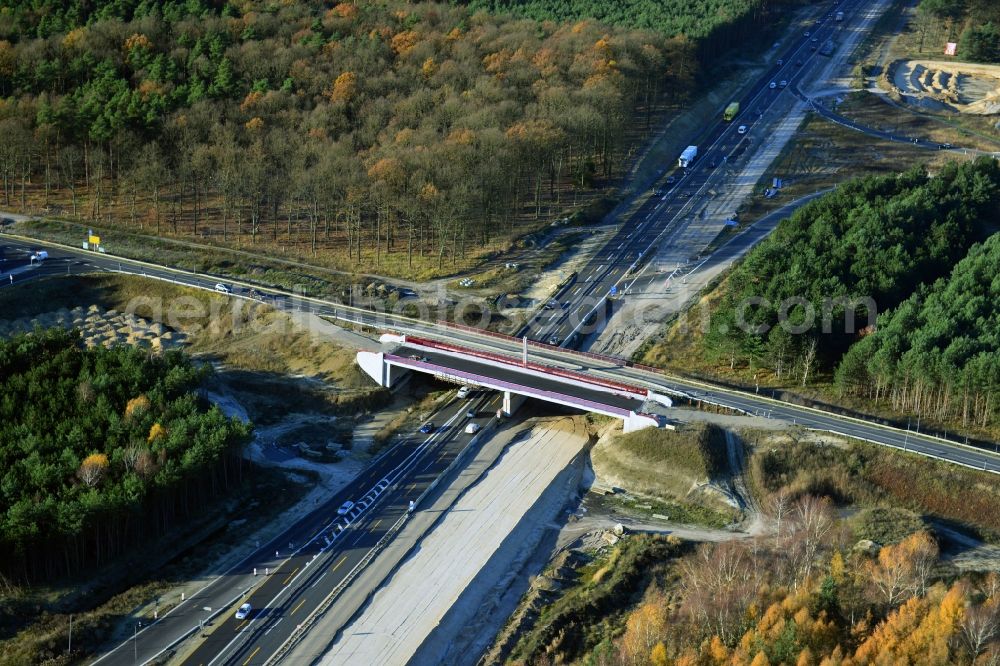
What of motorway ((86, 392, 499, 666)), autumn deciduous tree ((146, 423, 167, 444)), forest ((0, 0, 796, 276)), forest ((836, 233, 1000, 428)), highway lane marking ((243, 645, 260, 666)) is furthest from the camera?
forest ((0, 0, 796, 276))

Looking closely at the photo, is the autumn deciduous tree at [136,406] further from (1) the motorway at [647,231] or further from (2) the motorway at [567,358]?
(1) the motorway at [647,231]

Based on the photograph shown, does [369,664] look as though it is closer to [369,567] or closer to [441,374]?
[369,567]

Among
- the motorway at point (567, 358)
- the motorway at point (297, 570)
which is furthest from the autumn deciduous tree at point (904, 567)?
the motorway at point (297, 570)

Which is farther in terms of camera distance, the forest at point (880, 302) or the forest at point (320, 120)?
the forest at point (320, 120)

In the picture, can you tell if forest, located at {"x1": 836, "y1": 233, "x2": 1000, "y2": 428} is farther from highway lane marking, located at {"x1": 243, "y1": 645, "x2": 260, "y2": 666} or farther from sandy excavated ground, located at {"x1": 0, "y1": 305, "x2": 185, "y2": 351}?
sandy excavated ground, located at {"x1": 0, "y1": 305, "x2": 185, "y2": 351}

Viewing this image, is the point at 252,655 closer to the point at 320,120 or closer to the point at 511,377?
the point at 511,377

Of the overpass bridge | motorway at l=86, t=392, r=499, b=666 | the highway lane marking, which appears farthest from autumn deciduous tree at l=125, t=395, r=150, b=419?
the highway lane marking
